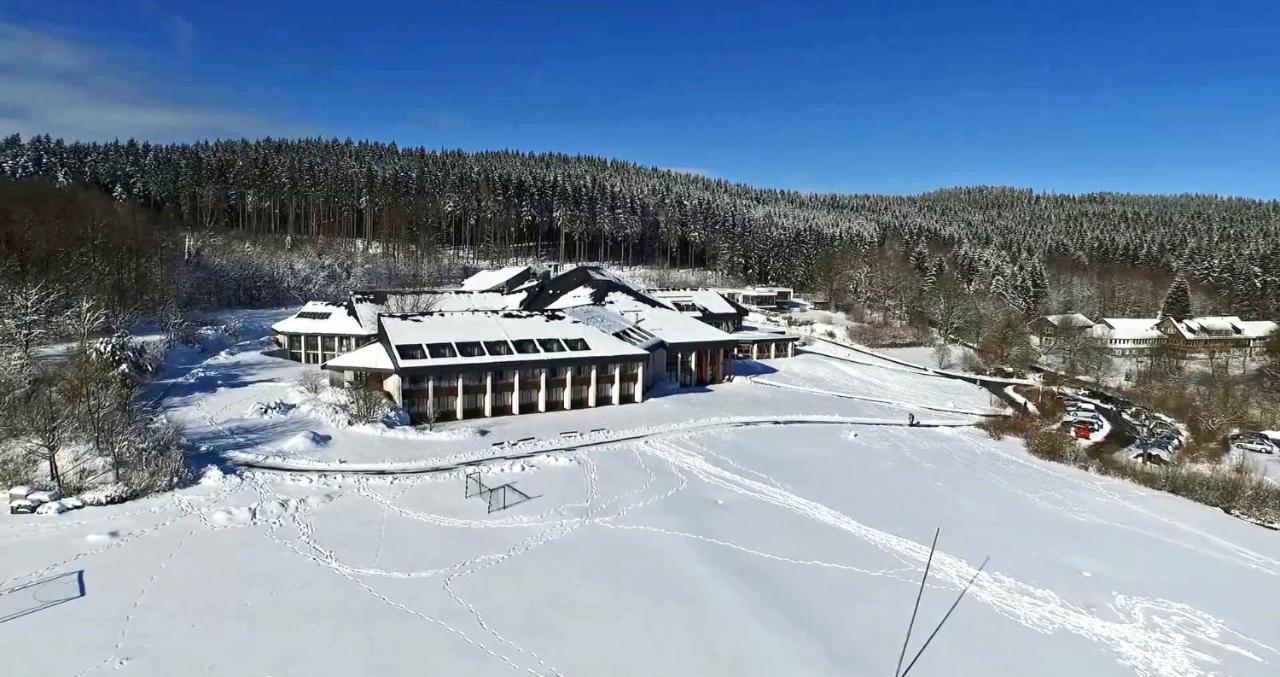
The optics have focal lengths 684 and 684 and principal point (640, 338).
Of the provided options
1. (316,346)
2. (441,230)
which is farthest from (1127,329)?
(441,230)

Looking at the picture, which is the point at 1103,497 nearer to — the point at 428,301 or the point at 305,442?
the point at 305,442

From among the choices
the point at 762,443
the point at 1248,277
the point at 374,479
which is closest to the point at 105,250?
the point at 374,479

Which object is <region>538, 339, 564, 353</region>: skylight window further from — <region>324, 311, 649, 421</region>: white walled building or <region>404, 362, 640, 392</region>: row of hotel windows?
<region>404, 362, 640, 392</region>: row of hotel windows

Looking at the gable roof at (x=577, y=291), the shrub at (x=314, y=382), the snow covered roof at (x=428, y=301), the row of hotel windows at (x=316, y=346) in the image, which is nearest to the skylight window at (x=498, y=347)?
the shrub at (x=314, y=382)

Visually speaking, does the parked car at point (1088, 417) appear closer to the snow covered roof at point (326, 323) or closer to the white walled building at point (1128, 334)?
the white walled building at point (1128, 334)

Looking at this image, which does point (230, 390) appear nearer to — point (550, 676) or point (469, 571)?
point (469, 571)

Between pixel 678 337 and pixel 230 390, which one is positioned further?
pixel 678 337
